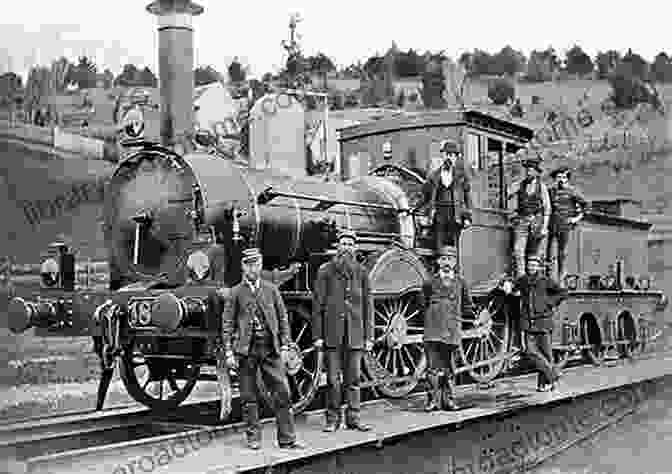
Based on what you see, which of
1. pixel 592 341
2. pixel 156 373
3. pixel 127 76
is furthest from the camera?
pixel 127 76

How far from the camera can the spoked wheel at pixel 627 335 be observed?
1438 cm

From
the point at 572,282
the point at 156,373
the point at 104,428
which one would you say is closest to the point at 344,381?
the point at 156,373

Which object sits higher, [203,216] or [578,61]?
[578,61]

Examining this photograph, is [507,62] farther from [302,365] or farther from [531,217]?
[302,365]

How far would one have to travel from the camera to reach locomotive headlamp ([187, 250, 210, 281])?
7.30 metres

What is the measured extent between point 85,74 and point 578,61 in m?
43.3

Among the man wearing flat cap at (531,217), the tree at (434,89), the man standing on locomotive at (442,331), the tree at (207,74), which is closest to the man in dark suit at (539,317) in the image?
the man wearing flat cap at (531,217)

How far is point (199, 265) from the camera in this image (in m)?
7.31

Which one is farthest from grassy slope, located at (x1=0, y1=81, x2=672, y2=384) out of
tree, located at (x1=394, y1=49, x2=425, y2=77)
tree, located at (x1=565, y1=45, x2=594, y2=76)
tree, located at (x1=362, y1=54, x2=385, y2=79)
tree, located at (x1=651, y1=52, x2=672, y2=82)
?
tree, located at (x1=394, y1=49, x2=425, y2=77)

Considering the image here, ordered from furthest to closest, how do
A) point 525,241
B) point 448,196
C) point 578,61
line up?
1. point 578,61
2. point 525,241
3. point 448,196

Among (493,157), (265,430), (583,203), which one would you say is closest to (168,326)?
(265,430)

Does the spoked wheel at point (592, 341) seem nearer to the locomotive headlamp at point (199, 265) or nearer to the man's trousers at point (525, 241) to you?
the man's trousers at point (525, 241)

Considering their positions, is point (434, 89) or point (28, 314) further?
point (434, 89)

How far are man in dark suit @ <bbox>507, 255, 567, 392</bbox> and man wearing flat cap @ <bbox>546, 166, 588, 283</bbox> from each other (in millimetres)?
1471
